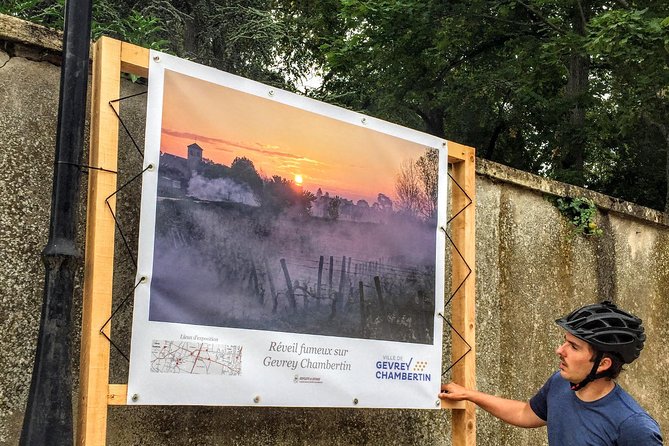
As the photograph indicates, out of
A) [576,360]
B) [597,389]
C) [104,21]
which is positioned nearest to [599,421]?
[597,389]

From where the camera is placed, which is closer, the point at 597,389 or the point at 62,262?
the point at 62,262

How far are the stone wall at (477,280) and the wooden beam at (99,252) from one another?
0.88ft

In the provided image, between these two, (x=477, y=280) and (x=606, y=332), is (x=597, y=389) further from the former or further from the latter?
(x=477, y=280)

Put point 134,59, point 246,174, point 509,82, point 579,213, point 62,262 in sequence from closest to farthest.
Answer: point 62,262 < point 134,59 < point 246,174 < point 579,213 < point 509,82

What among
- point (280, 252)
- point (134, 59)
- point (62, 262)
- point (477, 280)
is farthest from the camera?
point (477, 280)

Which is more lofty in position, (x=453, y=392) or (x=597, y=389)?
(x=597, y=389)

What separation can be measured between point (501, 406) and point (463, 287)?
2.43 feet

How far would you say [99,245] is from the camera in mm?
2973

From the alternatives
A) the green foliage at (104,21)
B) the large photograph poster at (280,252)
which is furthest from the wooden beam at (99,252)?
the green foliage at (104,21)

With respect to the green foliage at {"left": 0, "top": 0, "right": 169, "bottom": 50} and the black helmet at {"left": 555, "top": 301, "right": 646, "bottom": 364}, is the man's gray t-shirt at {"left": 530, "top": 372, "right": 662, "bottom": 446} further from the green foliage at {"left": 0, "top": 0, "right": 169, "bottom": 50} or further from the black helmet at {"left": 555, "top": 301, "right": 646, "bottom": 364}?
the green foliage at {"left": 0, "top": 0, "right": 169, "bottom": 50}

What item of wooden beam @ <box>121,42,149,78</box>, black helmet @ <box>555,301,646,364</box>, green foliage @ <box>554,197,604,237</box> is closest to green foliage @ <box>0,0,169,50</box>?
wooden beam @ <box>121,42,149,78</box>

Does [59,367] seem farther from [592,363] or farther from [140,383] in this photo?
[592,363]

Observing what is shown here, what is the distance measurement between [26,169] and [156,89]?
621 millimetres

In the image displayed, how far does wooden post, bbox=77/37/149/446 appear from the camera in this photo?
2920 millimetres
